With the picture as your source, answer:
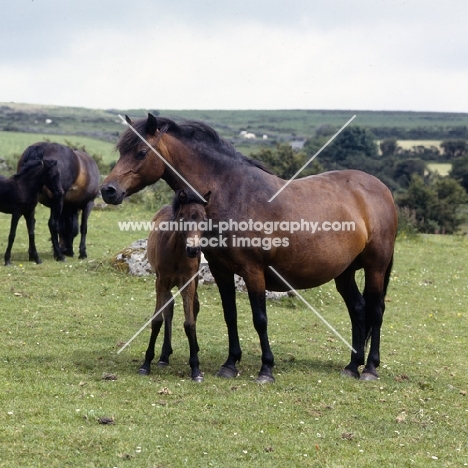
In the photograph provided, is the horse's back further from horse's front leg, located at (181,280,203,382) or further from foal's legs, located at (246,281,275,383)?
foal's legs, located at (246,281,275,383)

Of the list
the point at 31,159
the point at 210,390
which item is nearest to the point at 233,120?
the point at 31,159

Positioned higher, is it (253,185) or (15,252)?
(253,185)

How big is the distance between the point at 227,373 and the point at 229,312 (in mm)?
745

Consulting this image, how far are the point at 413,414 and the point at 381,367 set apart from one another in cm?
225

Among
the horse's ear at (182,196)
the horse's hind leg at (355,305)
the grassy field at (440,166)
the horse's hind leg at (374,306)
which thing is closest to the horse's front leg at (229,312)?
the horse's ear at (182,196)

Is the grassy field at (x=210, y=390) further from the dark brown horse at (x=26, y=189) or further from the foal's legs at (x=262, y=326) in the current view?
the dark brown horse at (x=26, y=189)

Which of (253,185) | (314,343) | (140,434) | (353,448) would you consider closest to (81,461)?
(140,434)

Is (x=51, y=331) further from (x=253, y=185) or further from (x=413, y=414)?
(x=413, y=414)

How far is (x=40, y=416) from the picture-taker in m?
6.96

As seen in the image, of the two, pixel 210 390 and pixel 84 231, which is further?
pixel 84 231

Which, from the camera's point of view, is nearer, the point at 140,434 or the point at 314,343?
the point at 140,434

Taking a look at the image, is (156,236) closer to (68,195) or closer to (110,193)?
(110,193)

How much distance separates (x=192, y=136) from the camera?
866 cm

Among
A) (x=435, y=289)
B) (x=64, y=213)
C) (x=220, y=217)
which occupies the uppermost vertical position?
(x=220, y=217)
